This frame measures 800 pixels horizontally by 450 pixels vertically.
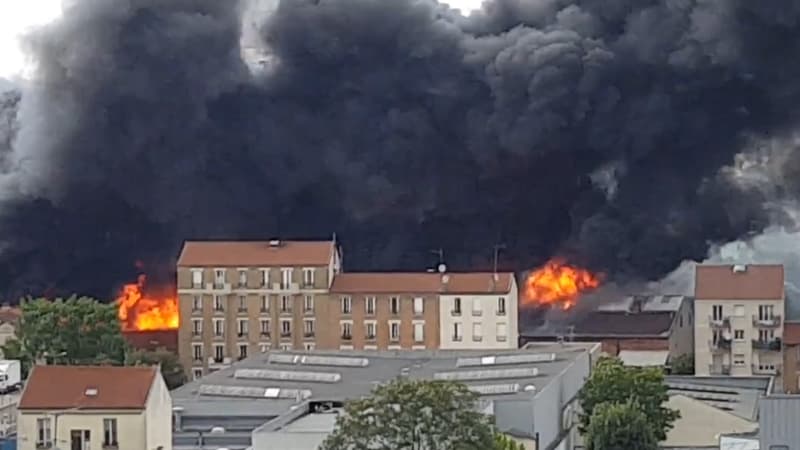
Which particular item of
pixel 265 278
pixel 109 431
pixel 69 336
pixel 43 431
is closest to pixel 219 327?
pixel 265 278

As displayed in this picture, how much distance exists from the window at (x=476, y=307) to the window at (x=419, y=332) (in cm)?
154

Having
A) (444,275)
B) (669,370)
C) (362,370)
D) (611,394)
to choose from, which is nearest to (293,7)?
(444,275)

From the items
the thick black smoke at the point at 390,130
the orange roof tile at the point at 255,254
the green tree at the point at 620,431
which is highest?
the thick black smoke at the point at 390,130

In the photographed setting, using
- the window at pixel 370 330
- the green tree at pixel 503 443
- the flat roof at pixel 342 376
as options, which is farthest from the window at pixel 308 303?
the green tree at pixel 503 443

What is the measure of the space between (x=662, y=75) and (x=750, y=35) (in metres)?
3.51

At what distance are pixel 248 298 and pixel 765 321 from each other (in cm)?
1522

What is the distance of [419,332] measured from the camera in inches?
2591

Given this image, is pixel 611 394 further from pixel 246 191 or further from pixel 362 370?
pixel 246 191

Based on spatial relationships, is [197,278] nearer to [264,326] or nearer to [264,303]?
[264,303]

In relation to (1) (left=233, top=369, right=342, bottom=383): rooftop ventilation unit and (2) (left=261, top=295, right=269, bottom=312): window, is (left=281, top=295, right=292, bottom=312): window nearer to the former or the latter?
(2) (left=261, top=295, right=269, bottom=312): window

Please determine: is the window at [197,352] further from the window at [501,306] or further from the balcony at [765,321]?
the balcony at [765,321]

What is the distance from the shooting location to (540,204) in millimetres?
84500

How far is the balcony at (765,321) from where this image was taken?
208 ft

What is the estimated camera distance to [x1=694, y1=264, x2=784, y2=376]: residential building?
2506 inches
